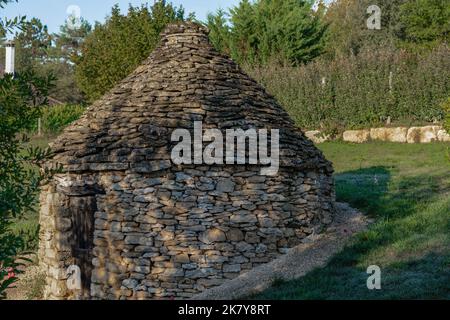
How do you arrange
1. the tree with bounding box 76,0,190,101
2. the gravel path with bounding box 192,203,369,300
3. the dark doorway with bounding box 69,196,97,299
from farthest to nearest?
the tree with bounding box 76,0,190,101 < the dark doorway with bounding box 69,196,97,299 < the gravel path with bounding box 192,203,369,300

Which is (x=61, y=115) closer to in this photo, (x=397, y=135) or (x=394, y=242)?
(x=397, y=135)

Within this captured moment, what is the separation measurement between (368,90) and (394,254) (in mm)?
15977

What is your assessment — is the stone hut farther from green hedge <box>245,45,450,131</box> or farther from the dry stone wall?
green hedge <box>245,45,450,131</box>

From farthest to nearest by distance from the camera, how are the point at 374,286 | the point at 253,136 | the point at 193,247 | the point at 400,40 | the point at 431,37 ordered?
1. the point at 400,40
2. the point at 431,37
3. the point at 253,136
4. the point at 193,247
5. the point at 374,286

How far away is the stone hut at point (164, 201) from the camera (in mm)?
11359

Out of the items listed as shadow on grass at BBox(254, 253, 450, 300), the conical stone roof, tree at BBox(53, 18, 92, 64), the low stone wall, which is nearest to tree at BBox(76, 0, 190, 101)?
the low stone wall

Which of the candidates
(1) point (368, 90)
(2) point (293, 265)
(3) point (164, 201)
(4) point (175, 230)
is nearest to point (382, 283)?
(2) point (293, 265)

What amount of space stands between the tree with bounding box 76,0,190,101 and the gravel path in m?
15.4

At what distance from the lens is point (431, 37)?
1451 inches

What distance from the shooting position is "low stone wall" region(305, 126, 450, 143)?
2352 centimetres

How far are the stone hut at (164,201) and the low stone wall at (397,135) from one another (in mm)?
12127
